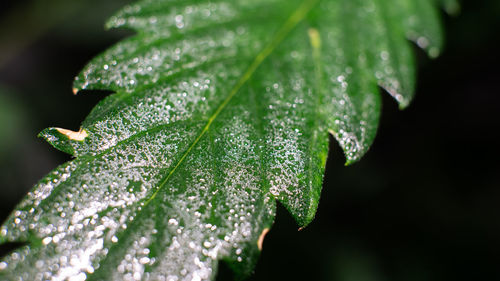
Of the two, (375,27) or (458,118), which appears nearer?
(375,27)

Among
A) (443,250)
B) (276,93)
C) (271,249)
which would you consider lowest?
(443,250)

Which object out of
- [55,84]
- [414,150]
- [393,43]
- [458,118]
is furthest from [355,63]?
[55,84]

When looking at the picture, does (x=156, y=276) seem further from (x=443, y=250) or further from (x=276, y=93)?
(x=443, y=250)

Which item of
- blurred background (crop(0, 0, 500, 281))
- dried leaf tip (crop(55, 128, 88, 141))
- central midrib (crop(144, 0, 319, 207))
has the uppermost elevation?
dried leaf tip (crop(55, 128, 88, 141))

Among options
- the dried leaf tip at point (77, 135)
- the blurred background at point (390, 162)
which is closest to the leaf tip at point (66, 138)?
the dried leaf tip at point (77, 135)

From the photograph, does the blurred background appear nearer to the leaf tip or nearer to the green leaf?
the green leaf

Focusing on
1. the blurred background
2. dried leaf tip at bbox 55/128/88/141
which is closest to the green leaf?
dried leaf tip at bbox 55/128/88/141

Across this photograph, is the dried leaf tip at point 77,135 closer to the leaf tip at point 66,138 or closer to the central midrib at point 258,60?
the leaf tip at point 66,138

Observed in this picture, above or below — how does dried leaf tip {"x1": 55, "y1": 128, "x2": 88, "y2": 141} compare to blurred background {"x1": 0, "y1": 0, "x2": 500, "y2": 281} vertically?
above
